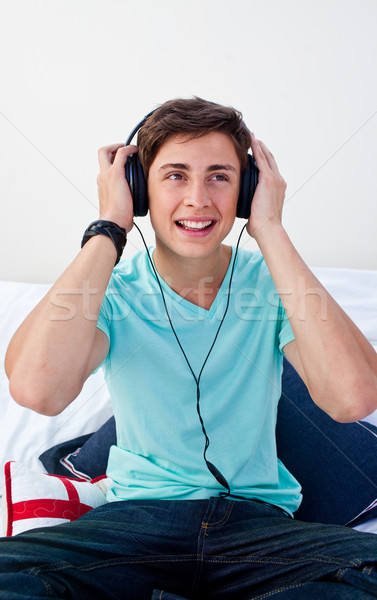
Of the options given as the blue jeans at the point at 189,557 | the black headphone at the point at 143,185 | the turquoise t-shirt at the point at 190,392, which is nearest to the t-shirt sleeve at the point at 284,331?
the turquoise t-shirt at the point at 190,392

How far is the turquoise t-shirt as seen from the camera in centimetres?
106

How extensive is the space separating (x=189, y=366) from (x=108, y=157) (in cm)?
51

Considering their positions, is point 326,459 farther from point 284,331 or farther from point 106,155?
point 106,155

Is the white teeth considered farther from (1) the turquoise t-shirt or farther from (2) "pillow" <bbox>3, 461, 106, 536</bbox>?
(2) "pillow" <bbox>3, 461, 106, 536</bbox>

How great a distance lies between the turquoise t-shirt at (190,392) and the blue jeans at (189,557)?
7 cm

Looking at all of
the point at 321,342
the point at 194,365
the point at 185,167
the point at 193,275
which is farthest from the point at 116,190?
the point at 321,342

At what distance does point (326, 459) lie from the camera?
4.37 feet

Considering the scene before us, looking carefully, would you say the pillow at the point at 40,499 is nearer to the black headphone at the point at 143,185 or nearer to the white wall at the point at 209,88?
the black headphone at the point at 143,185

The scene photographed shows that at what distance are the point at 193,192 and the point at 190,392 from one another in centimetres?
43

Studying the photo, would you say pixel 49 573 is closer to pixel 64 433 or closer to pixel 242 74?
pixel 64 433

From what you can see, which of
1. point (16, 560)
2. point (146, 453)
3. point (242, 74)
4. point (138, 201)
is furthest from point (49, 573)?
point (242, 74)

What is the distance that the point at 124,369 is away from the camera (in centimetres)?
108

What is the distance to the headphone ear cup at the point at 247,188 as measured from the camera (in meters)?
1.14

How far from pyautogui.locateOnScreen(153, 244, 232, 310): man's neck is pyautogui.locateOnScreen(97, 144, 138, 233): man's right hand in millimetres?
132
